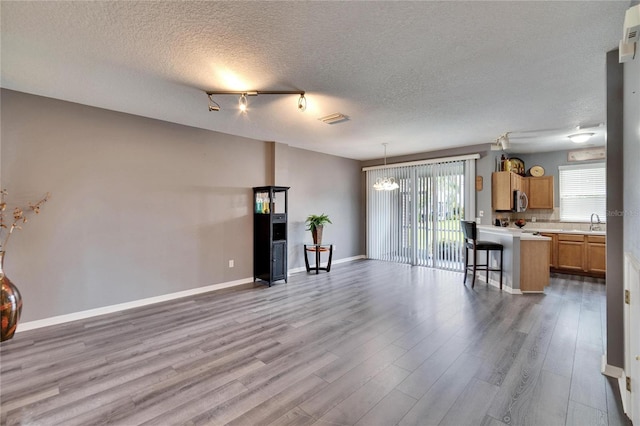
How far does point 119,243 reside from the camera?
3787 mm

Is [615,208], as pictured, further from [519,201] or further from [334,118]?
[519,201]

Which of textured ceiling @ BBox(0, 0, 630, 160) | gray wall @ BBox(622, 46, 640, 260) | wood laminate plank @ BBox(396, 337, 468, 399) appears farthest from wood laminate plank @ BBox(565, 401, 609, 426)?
textured ceiling @ BBox(0, 0, 630, 160)

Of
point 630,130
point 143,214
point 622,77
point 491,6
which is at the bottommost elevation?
point 143,214

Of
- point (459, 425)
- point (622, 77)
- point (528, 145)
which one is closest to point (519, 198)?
point (528, 145)

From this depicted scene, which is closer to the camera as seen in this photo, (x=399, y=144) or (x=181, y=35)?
(x=181, y=35)

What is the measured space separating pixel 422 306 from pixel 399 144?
3301 millimetres

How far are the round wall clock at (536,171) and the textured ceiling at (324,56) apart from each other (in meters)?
2.69

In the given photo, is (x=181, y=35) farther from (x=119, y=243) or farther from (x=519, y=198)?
(x=519, y=198)

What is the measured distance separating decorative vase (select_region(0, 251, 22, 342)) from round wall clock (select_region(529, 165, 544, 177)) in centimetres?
889

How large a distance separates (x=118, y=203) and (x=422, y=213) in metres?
5.86

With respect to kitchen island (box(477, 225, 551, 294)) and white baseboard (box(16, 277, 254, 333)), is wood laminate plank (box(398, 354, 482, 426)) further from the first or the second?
white baseboard (box(16, 277, 254, 333))

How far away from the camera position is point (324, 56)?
7.97 ft

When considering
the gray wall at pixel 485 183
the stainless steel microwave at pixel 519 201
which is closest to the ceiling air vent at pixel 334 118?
the gray wall at pixel 485 183

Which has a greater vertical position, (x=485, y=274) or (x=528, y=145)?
(x=528, y=145)
